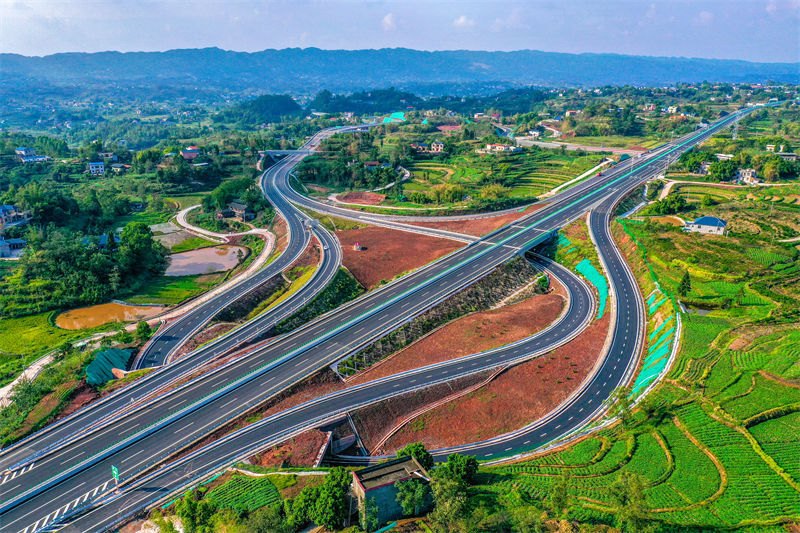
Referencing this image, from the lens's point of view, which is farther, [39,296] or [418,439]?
[39,296]

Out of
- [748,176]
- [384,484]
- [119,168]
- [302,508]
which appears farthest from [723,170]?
[119,168]

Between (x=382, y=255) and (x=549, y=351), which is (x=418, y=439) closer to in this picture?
(x=549, y=351)

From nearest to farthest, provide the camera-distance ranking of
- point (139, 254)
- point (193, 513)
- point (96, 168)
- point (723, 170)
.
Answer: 1. point (193, 513)
2. point (139, 254)
3. point (723, 170)
4. point (96, 168)

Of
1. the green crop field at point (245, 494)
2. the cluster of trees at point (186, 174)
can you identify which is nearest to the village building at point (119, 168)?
the cluster of trees at point (186, 174)

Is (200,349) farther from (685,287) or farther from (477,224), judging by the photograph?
(685,287)

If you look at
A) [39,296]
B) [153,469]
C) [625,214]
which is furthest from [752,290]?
[39,296]

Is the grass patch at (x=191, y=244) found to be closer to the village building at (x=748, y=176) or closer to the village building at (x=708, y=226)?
the village building at (x=708, y=226)

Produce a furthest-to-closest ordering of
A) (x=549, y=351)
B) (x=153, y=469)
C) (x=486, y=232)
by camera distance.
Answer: (x=486, y=232), (x=549, y=351), (x=153, y=469)
